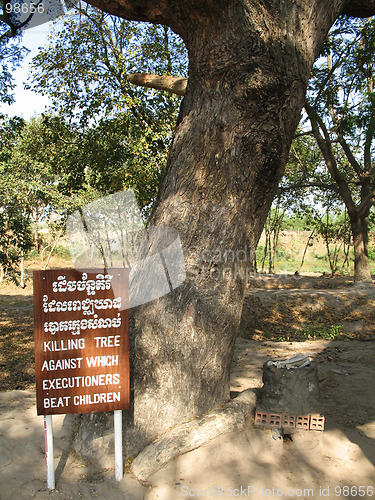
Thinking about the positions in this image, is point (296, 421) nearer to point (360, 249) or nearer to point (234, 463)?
point (234, 463)

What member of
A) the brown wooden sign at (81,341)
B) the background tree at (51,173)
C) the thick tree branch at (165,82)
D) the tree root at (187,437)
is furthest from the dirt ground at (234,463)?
the background tree at (51,173)

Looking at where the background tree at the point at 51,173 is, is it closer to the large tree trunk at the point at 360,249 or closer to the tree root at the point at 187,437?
the large tree trunk at the point at 360,249

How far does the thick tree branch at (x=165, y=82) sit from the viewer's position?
15.5 ft

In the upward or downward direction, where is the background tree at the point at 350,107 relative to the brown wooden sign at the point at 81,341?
upward

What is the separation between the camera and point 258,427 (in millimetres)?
3646

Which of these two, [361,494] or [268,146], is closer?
[361,494]

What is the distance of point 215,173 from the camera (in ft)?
11.8

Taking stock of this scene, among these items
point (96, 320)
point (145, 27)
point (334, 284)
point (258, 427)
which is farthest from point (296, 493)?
point (334, 284)

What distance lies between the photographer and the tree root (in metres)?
3.25

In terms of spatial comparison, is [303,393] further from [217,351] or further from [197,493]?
[197,493]

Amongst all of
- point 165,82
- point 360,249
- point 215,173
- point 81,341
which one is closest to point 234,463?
point 81,341

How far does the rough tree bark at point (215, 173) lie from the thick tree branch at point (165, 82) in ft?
2.96

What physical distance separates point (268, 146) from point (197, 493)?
2.59 metres

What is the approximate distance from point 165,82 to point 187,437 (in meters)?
3.48
